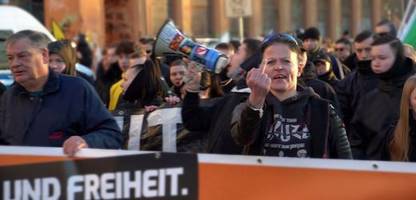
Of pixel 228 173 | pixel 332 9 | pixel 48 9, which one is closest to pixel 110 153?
pixel 228 173

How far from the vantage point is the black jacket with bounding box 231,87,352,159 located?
3.71m

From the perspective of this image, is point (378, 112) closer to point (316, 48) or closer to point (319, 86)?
point (319, 86)

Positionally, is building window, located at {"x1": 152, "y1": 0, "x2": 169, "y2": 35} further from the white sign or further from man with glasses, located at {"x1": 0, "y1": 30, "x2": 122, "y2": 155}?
man with glasses, located at {"x1": 0, "y1": 30, "x2": 122, "y2": 155}

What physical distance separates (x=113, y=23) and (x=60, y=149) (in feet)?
64.3

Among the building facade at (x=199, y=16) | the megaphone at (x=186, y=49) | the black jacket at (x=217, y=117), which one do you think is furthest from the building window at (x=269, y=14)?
the black jacket at (x=217, y=117)

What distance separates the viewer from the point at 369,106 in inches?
216

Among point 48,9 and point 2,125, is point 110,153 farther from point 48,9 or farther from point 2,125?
point 48,9

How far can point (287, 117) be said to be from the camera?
385cm

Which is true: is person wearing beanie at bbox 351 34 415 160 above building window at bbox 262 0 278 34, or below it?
above

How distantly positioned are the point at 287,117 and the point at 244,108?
0.29m

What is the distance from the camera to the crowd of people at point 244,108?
150 inches

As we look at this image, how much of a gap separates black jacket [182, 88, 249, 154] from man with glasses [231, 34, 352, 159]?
20 cm

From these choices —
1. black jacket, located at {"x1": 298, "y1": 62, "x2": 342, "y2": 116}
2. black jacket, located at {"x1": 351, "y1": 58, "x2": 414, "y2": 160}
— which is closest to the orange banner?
black jacket, located at {"x1": 351, "y1": 58, "x2": 414, "y2": 160}

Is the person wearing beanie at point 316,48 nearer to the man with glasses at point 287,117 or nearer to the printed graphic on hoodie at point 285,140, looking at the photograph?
the man with glasses at point 287,117
